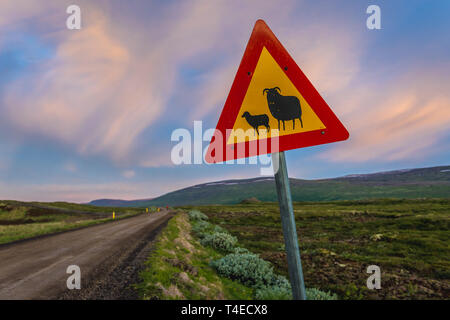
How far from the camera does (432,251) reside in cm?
1422

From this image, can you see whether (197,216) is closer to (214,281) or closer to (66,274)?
(66,274)

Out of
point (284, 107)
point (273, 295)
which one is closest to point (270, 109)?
point (284, 107)

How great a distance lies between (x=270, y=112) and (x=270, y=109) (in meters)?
0.03

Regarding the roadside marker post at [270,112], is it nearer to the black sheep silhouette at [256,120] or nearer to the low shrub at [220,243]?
the black sheep silhouette at [256,120]

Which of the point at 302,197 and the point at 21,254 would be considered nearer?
the point at 21,254

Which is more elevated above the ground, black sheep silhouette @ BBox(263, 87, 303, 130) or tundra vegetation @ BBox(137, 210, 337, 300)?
black sheep silhouette @ BBox(263, 87, 303, 130)

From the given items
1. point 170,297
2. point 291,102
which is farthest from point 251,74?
point 170,297

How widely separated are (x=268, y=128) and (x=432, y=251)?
750 inches

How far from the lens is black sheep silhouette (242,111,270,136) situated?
2420mm

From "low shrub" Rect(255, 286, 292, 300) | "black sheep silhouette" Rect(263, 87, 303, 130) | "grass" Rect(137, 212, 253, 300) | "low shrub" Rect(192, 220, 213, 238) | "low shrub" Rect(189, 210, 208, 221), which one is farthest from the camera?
"low shrub" Rect(189, 210, 208, 221)

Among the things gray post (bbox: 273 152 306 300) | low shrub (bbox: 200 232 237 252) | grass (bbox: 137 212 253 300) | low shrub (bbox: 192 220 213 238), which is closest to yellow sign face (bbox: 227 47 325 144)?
gray post (bbox: 273 152 306 300)

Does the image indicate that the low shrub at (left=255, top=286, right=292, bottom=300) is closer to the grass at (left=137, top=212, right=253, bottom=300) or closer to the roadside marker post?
the grass at (left=137, top=212, right=253, bottom=300)

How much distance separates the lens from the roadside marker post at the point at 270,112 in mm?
2332
